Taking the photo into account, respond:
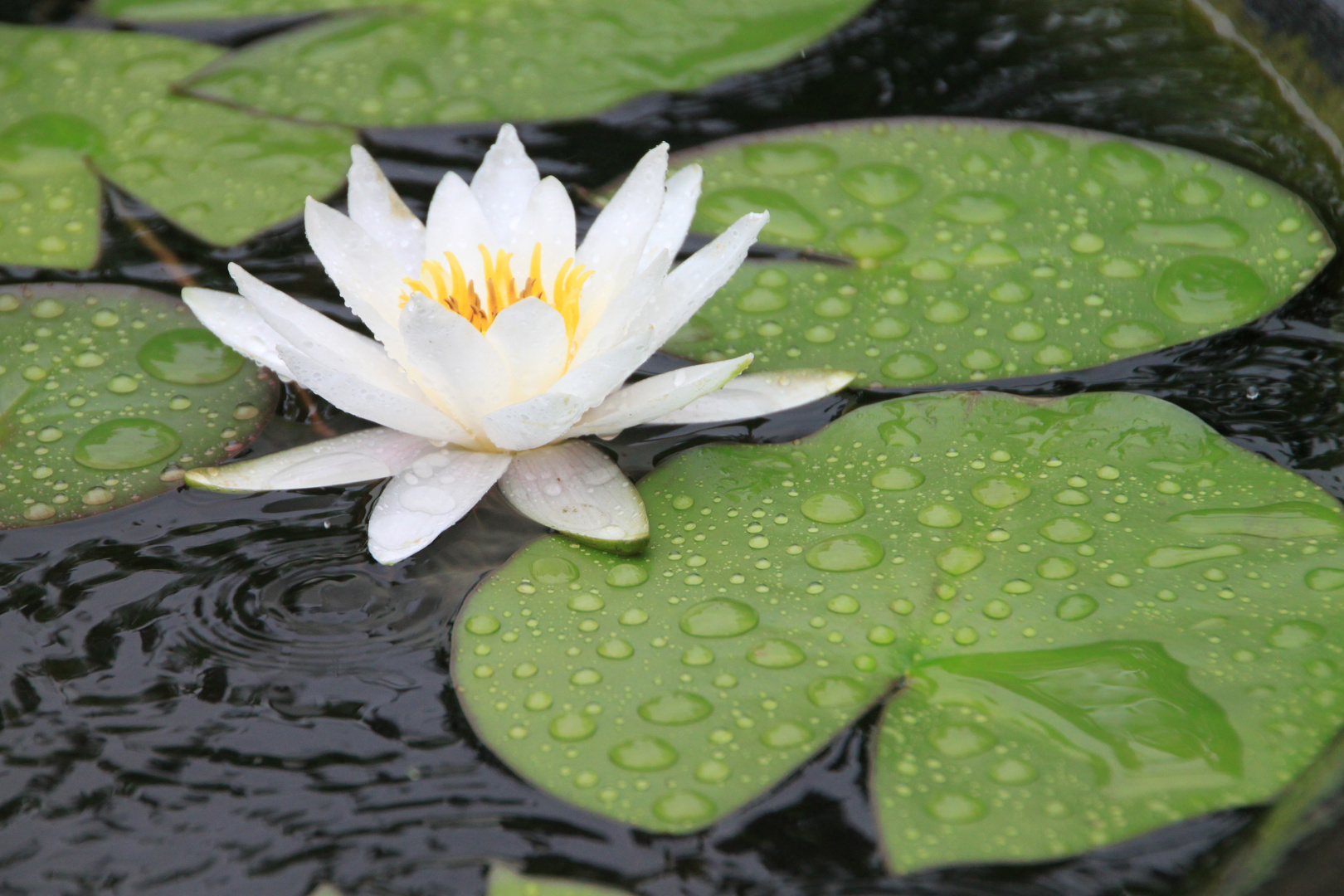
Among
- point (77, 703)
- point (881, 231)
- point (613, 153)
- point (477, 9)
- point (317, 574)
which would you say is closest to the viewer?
point (77, 703)

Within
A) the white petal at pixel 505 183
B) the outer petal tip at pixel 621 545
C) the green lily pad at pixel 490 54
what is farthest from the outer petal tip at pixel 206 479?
the green lily pad at pixel 490 54

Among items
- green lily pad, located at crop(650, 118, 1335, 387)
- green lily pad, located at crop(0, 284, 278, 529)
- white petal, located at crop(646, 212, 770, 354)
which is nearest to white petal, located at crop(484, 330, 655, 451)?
white petal, located at crop(646, 212, 770, 354)

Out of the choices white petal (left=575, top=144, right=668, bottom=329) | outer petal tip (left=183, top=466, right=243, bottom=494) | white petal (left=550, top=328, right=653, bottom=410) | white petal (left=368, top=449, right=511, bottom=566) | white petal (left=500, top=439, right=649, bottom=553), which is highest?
white petal (left=575, top=144, right=668, bottom=329)

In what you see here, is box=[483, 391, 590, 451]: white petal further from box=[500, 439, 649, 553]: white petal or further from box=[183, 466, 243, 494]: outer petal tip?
box=[183, 466, 243, 494]: outer petal tip

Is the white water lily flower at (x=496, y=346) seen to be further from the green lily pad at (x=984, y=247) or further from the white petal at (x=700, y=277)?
the green lily pad at (x=984, y=247)

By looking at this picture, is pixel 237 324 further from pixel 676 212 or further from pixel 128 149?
pixel 128 149

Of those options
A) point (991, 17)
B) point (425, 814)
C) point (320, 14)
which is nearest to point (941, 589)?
point (425, 814)

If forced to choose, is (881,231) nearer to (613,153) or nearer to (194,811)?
(613,153)
